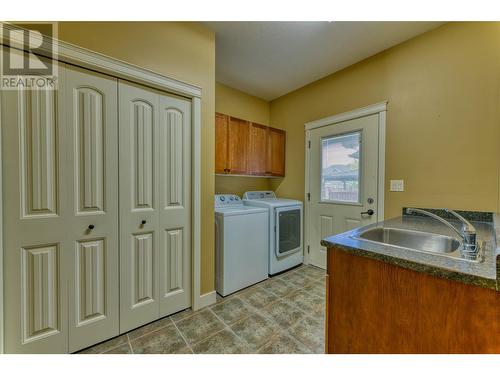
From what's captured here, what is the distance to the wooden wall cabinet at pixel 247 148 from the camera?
2490 millimetres

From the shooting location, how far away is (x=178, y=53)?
1.75m

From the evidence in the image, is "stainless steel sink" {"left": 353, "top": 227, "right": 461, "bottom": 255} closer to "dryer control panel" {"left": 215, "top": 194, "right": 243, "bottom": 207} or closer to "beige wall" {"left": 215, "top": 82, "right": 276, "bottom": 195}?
"dryer control panel" {"left": 215, "top": 194, "right": 243, "bottom": 207}

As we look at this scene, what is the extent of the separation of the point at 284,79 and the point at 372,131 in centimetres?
135

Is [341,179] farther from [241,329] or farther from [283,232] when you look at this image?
[241,329]

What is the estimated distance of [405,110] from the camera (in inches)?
81.3

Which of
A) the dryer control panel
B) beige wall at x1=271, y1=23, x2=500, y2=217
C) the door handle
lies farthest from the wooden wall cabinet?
the door handle

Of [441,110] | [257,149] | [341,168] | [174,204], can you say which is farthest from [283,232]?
[441,110]

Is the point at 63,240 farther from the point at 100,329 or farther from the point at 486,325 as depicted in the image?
the point at 486,325

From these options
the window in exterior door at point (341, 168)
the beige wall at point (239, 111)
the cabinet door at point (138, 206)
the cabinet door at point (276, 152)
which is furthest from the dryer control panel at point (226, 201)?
the window in exterior door at point (341, 168)

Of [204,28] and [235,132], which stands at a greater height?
[204,28]

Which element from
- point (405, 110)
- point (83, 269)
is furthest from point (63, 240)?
point (405, 110)

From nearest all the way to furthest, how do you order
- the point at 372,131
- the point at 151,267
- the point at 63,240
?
the point at 63,240, the point at 151,267, the point at 372,131

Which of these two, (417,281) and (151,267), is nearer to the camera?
(417,281)

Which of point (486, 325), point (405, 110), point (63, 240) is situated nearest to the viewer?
point (486, 325)
